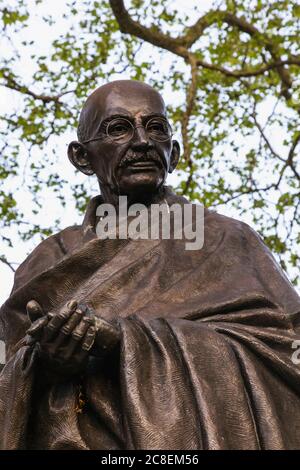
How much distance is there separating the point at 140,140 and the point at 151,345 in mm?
1307

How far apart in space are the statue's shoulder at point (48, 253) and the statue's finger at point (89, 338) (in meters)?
1.05

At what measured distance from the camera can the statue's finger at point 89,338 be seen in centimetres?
566

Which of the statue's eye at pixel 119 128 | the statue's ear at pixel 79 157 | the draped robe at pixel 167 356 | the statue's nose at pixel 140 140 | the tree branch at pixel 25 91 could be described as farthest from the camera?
the tree branch at pixel 25 91

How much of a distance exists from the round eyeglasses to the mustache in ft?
0.26

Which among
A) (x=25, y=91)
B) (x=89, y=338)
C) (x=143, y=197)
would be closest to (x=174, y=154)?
(x=143, y=197)

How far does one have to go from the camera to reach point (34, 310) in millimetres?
5734

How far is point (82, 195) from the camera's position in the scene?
→ 50.7ft

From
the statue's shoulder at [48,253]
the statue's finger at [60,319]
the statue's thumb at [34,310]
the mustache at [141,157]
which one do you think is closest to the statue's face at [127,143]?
the mustache at [141,157]

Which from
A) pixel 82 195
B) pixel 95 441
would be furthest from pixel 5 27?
pixel 95 441

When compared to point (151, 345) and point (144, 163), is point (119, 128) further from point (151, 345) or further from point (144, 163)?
point (151, 345)

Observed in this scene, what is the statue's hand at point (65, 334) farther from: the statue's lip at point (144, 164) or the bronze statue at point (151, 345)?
the statue's lip at point (144, 164)

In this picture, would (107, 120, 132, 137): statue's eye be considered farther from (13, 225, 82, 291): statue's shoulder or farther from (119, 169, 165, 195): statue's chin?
(13, 225, 82, 291): statue's shoulder
